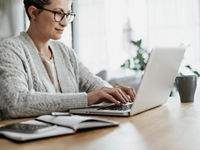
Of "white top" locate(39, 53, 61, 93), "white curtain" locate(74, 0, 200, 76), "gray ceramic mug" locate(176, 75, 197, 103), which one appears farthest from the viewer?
"white curtain" locate(74, 0, 200, 76)

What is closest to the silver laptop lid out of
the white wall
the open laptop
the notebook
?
the open laptop

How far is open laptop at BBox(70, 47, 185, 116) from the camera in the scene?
1.03 m

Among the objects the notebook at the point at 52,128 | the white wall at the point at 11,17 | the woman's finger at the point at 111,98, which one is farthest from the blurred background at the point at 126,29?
the notebook at the point at 52,128

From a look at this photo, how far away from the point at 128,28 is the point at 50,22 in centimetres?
183

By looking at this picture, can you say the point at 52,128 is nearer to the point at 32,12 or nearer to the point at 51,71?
the point at 51,71

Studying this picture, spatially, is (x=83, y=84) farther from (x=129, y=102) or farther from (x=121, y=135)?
(x=121, y=135)

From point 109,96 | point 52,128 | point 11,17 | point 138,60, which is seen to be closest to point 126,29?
point 138,60

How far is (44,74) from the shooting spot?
1604 millimetres

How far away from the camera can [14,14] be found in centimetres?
191

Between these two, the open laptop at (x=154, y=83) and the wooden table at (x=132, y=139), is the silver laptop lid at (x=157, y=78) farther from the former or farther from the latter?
the wooden table at (x=132, y=139)

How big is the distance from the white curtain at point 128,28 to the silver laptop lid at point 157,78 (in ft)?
6.05

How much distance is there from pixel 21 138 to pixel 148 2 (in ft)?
9.31

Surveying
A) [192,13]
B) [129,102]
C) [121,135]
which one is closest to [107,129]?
[121,135]

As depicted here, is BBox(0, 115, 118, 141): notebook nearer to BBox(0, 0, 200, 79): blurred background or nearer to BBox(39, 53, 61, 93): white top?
BBox(39, 53, 61, 93): white top
